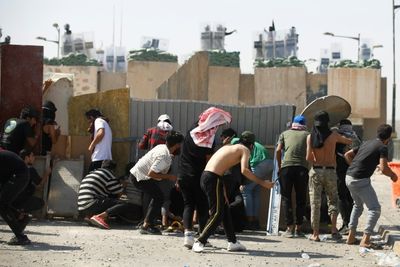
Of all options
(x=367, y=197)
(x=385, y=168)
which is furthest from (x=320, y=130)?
(x=385, y=168)

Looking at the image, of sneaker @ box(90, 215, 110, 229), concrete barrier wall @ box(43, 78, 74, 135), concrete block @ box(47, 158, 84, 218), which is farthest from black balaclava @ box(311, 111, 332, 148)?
concrete barrier wall @ box(43, 78, 74, 135)

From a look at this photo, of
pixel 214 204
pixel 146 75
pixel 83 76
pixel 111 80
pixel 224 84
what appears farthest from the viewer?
pixel 83 76

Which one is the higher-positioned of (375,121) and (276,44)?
(276,44)

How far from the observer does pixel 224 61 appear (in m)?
42.8

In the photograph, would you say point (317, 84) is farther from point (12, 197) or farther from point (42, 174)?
point (12, 197)

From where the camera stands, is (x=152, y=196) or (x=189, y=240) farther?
(x=152, y=196)

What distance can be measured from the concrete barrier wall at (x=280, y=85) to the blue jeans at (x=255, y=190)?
28.9 metres

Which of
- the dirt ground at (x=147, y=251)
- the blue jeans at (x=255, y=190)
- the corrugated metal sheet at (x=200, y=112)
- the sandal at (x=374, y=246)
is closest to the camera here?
the dirt ground at (x=147, y=251)

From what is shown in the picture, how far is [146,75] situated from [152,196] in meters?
34.0

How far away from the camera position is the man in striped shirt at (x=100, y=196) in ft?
34.5

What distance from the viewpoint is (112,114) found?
1212 cm

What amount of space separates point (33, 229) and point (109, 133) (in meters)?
2.15

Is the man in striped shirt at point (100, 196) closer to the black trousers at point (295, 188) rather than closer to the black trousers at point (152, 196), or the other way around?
the black trousers at point (152, 196)

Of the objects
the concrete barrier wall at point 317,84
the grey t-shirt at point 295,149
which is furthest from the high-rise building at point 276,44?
the grey t-shirt at point 295,149
